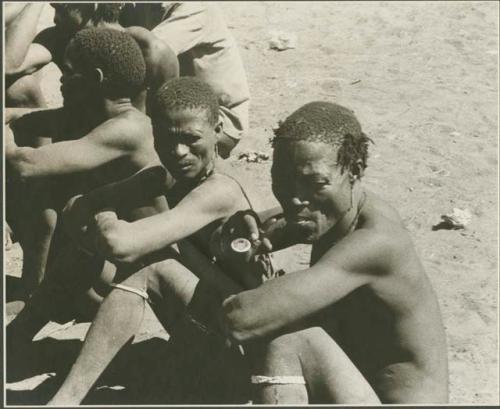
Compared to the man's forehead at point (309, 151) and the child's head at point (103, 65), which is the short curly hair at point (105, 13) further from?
the man's forehead at point (309, 151)

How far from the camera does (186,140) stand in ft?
12.4

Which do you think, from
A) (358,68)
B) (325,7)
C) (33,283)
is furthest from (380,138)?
(33,283)

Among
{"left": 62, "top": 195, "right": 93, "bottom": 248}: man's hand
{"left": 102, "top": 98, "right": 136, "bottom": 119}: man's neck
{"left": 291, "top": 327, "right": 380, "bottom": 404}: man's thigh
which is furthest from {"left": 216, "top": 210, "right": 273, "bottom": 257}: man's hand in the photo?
{"left": 102, "top": 98, "right": 136, "bottom": 119}: man's neck

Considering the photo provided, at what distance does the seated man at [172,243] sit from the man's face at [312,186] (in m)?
0.30

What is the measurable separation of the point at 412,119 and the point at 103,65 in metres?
2.90

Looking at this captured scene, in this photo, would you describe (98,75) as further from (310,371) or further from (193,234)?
(310,371)

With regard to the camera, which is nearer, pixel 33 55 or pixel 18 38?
pixel 18 38

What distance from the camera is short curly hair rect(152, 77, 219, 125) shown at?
3760 millimetres

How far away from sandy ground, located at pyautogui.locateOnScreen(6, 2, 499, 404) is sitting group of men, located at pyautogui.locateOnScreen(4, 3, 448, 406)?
277 mm

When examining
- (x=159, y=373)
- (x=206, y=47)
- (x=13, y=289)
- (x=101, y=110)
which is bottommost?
(x=13, y=289)

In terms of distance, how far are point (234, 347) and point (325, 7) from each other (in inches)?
197

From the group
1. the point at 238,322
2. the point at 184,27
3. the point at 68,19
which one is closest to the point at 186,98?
the point at 238,322

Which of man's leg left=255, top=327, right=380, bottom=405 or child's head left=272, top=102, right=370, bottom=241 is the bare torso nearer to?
child's head left=272, top=102, right=370, bottom=241

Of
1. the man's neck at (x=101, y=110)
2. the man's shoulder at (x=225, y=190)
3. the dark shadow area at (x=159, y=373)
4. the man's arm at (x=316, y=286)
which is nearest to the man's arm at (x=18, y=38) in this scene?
the man's neck at (x=101, y=110)
